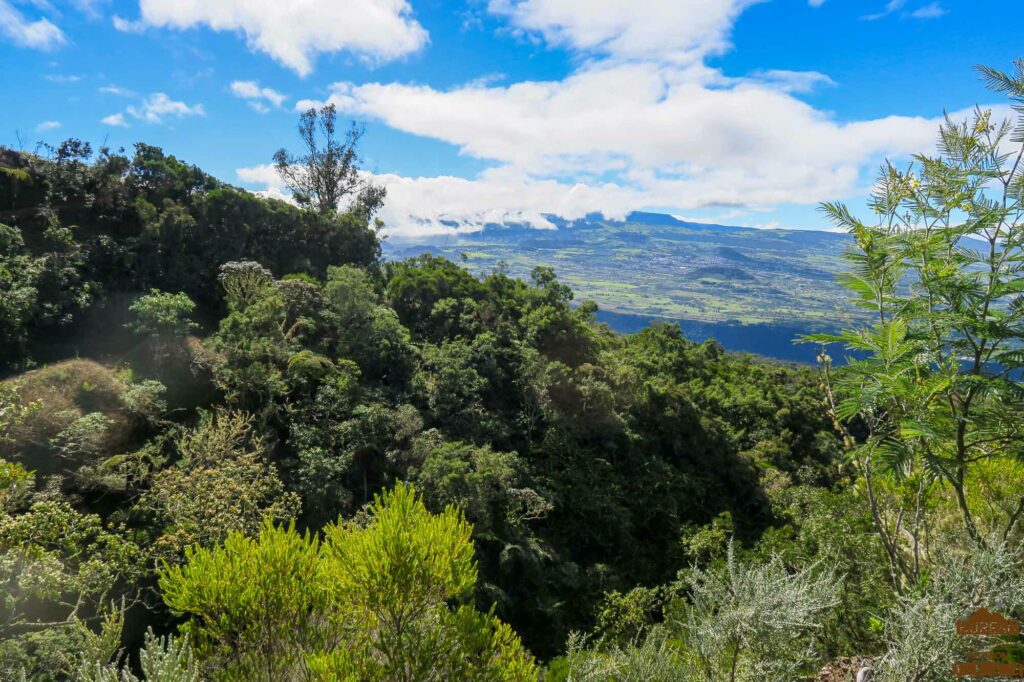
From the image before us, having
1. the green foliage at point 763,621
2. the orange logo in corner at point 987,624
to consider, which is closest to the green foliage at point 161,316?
the green foliage at point 763,621

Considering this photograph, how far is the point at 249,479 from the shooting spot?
12695 mm

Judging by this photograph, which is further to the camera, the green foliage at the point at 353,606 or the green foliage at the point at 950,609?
the green foliage at the point at 353,606

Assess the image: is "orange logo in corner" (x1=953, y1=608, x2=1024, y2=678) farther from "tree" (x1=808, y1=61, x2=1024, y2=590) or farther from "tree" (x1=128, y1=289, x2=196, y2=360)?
"tree" (x1=128, y1=289, x2=196, y2=360)

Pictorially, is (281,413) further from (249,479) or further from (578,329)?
(578,329)

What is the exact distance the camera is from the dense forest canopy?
4.57 metres

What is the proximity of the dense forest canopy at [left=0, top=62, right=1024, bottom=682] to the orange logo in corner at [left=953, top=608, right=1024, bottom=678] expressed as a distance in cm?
50

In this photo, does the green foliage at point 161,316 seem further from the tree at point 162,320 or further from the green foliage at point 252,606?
the green foliage at point 252,606

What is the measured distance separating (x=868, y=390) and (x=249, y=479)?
1340 centimetres

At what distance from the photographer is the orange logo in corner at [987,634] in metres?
4.51

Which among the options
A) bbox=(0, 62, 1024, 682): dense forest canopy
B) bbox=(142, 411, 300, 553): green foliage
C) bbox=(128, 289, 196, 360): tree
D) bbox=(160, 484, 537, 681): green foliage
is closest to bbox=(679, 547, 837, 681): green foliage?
bbox=(0, 62, 1024, 682): dense forest canopy

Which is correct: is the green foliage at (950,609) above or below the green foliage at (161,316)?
below

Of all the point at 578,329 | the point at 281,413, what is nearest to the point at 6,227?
the point at 281,413

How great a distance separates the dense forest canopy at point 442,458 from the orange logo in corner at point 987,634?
1.64ft

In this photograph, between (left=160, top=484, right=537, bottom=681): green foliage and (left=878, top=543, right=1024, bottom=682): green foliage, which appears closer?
(left=878, top=543, right=1024, bottom=682): green foliage
